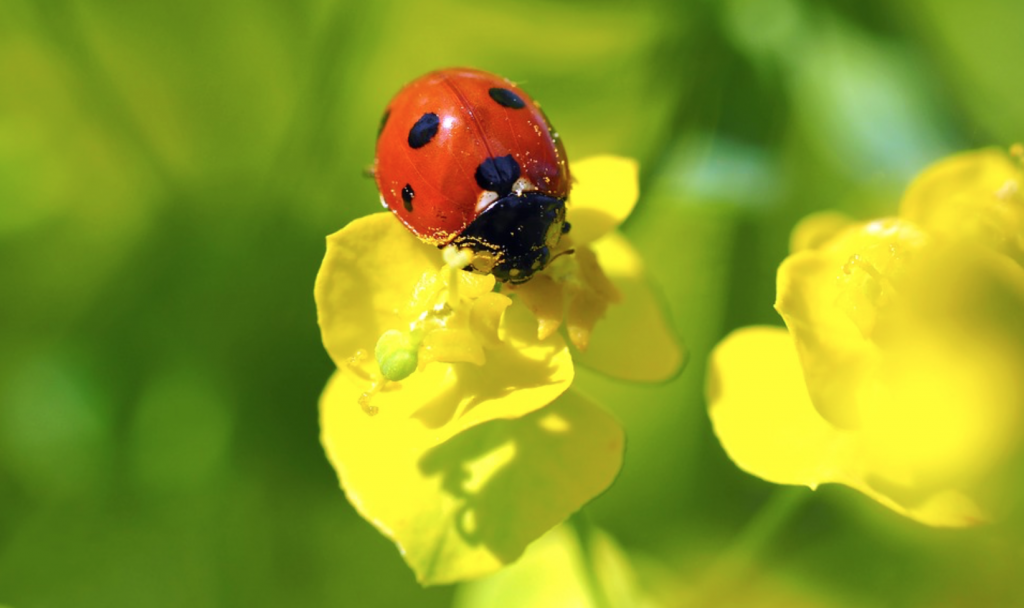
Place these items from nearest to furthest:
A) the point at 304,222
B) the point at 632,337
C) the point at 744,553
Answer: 1. the point at 632,337
2. the point at 744,553
3. the point at 304,222

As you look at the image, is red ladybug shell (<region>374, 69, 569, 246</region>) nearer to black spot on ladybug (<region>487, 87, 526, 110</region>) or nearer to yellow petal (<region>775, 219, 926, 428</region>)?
black spot on ladybug (<region>487, 87, 526, 110</region>)

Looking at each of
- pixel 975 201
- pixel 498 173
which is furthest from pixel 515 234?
pixel 975 201

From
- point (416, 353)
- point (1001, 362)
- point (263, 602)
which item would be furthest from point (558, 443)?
point (263, 602)

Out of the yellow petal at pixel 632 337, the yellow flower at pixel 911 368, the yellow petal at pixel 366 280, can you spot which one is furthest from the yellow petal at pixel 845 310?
the yellow petal at pixel 366 280

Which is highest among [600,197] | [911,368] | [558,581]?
[600,197]

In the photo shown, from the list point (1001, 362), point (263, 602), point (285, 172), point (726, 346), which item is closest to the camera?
point (1001, 362)

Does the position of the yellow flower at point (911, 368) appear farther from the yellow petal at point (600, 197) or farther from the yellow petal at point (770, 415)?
the yellow petal at point (600, 197)

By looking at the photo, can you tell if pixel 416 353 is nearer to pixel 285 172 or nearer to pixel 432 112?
pixel 432 112

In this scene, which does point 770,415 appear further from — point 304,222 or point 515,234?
point 304,222
